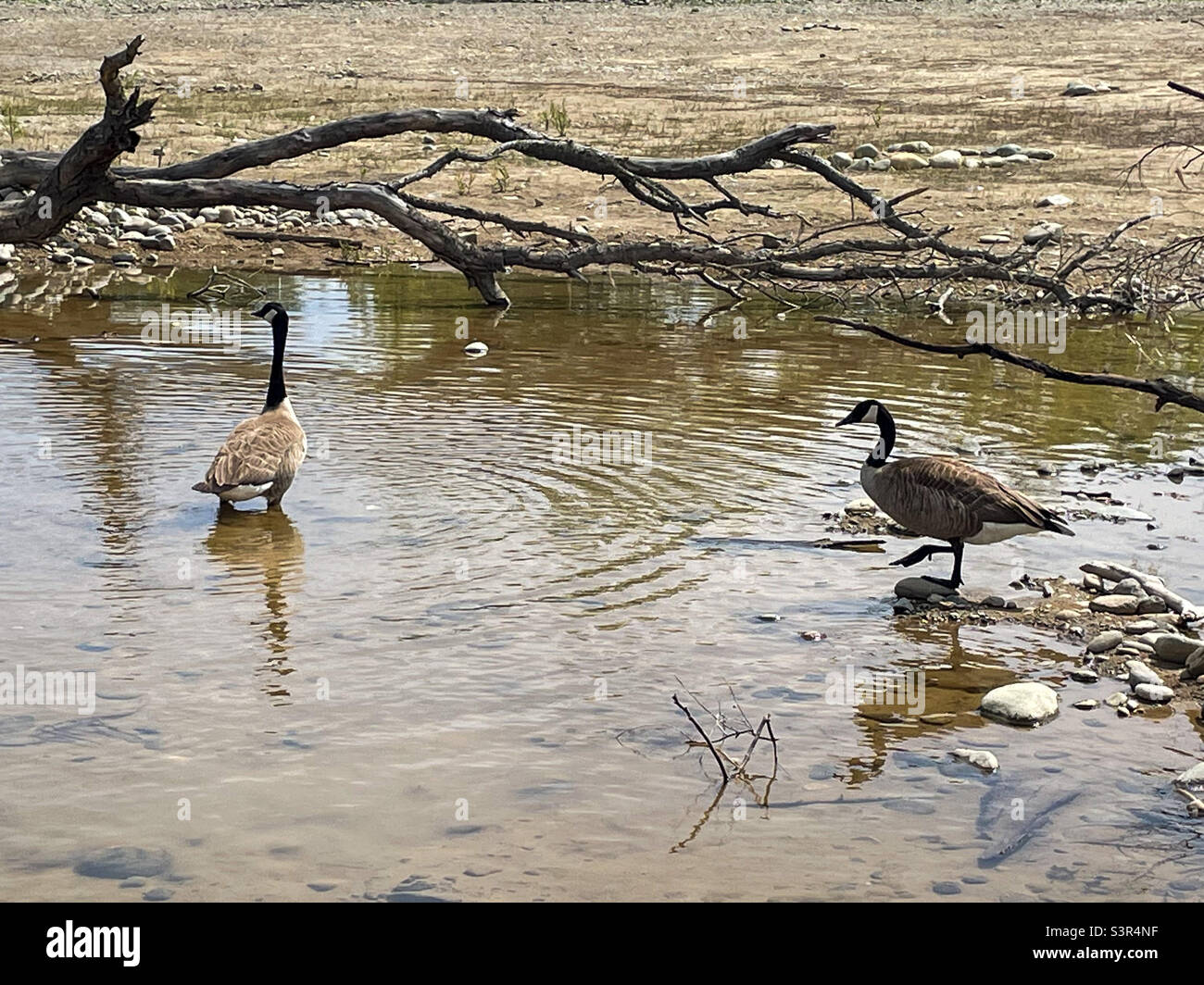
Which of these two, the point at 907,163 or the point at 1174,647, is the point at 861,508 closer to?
the point at 1174,647

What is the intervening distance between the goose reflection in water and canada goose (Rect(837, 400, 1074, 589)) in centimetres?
350

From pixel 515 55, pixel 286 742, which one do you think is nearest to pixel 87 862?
pixel 286 742

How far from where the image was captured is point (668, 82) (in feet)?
130

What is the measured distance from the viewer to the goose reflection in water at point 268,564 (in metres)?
7.17

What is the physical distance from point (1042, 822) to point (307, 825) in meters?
2.82

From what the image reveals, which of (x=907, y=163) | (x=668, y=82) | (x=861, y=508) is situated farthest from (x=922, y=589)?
(x=668, y=82)

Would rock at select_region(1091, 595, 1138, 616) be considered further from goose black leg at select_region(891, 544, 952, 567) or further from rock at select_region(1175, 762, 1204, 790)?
rock at select_region(1175, 762, 1204, 790)

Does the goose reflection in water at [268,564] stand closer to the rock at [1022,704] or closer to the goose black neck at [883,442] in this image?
the rock at [1022,704]

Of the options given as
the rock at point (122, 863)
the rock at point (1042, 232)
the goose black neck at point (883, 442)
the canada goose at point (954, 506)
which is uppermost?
the rock at point (1042, 232)

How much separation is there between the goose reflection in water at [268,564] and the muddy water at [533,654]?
30 millimetres

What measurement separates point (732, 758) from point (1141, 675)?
2.28 metres

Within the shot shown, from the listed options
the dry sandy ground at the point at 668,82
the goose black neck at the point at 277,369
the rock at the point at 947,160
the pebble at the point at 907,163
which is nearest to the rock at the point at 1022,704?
the goose black neck at the point at 277,369

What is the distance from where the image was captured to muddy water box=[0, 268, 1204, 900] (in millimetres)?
5410

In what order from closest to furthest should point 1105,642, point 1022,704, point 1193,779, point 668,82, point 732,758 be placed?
point 1193,779, point 732,758, point 1022,704, point 1105,642, point 668,82
